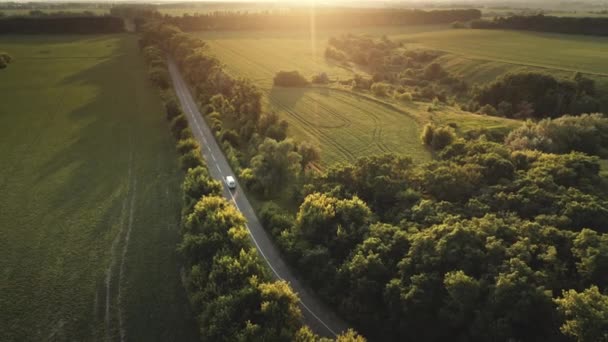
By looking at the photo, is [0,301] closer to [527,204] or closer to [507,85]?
[527,204]

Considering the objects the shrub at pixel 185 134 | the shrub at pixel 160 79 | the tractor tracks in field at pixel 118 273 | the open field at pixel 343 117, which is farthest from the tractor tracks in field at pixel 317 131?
the tractor tracks in field at pixel 118 273

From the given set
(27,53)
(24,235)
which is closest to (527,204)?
(24,235)

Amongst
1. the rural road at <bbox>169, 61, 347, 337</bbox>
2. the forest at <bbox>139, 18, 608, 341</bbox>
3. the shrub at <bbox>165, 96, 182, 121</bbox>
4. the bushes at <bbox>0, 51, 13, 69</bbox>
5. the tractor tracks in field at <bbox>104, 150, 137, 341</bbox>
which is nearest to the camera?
the forest at <bbox>139, 18, 608, 341</bbox>

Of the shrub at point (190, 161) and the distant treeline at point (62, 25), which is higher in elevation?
the distant treeline at point (62, 25)

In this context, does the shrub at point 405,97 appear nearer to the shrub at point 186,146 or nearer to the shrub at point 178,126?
the shrub at point 178,126

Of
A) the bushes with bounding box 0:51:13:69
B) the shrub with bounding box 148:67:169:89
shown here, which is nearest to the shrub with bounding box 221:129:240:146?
the shrub with bounding box 148:67:169:89

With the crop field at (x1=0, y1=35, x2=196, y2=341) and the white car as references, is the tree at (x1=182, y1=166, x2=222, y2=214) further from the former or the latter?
the white car

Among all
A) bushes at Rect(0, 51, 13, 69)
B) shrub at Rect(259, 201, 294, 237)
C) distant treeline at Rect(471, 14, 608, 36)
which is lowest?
shrub at Rect(259, 201, 294, 237)
